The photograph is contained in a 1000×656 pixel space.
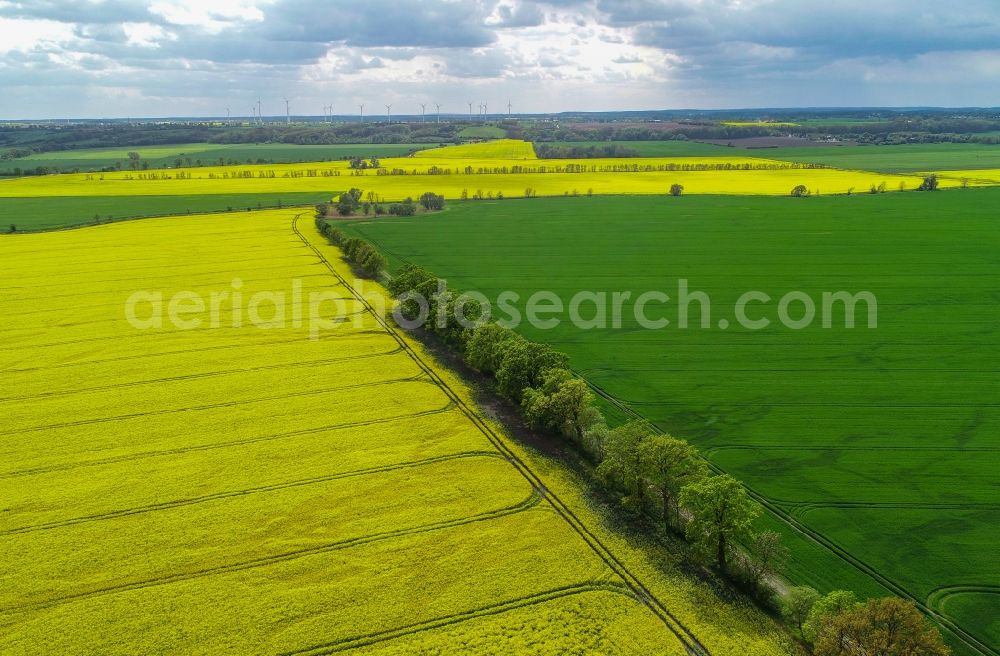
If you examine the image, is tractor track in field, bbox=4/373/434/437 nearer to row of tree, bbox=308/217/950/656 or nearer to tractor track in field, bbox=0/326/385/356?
row of tree, bbox=308/217/950/656

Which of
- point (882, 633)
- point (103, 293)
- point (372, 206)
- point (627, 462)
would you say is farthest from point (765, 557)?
point (372, 206)

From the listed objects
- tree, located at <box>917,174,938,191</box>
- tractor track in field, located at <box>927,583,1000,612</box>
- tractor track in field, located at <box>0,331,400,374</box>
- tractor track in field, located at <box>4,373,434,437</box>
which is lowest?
tractor track in field, located at <box>927,583,1000,612</box>

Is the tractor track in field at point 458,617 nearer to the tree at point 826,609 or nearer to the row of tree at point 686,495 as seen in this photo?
the row of tree at point 686,495

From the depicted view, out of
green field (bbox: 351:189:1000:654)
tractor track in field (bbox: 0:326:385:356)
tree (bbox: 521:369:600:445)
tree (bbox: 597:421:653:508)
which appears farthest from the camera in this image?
tractor track in field (bbox: 0:326:385:356)

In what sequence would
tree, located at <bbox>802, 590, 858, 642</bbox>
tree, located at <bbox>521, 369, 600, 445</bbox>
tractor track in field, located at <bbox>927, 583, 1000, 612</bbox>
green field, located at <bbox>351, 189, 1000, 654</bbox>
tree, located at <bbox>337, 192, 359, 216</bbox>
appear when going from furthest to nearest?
tree, located at <bbox>337, 192, 359, 216</bbox> → tree, located at <bbox>521, 369, 600, 445</bbox> → green field, located at <bbox>351, 189, 1000, 654</bbox> → tractor track in field, located at <bbox>927, 583, 1000, 612</bbox> → tree, located at <bbox>802, 590, 858, 642</bbox>

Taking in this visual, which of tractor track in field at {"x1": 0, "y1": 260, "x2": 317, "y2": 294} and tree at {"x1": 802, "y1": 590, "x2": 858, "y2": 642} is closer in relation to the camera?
tree at {"x1": 802, "y1": 590, "x2": 858, "y2": 642}

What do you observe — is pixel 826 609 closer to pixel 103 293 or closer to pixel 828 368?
pixel 828 368

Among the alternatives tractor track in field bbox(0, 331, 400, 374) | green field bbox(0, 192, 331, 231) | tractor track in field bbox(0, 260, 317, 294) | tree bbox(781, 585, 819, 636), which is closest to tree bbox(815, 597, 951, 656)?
tree bbox(781, 585, 819, 636)


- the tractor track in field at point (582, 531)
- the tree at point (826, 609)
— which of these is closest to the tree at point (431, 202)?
the tractor track in field at point (582, 531)
